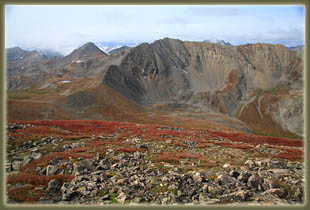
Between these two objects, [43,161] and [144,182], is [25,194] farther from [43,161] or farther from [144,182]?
[144,182]

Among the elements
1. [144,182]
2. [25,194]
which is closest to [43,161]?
[25,194]

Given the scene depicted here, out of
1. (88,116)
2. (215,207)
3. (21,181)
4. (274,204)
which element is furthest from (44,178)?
(88,116)

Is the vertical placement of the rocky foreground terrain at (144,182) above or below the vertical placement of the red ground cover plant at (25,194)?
below

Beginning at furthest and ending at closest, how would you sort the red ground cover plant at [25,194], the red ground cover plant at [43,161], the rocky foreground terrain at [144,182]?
1. the red ground cover plant at [43,161]
2. the rocky foreground terrain at [144,182]
3. the red ground cover plant at [25,194]

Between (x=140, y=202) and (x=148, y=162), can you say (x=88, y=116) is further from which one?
(x=140, y=202)

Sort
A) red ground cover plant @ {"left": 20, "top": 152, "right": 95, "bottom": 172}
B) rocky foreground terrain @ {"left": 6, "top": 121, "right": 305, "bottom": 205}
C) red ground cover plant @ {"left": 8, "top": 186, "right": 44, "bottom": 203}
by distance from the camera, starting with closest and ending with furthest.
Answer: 1. red ground cover plant @ {"left": 8, "top": 186, "right": 44, "bottom": 203}
2. rocky foreground terrain @ {"left": 6, "top": 121, "right": 305, "bottom": 205}
3. red ground cover plant @ {"left": 20, "top": 152, "right": 95, "bottom": 172}

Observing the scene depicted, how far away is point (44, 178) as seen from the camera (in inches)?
512

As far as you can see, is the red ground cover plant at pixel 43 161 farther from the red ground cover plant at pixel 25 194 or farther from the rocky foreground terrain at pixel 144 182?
the red ground cover plant at pixel 25 194

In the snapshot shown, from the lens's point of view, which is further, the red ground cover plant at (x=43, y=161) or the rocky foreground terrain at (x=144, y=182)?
the red ground cover plant at (x=43, y=161)

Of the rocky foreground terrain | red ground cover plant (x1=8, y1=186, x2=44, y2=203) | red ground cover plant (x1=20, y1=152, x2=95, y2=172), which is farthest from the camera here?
red ground cover plant (x1=20, y1=152, x2=95, y2=172)

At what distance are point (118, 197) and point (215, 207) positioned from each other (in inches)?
204

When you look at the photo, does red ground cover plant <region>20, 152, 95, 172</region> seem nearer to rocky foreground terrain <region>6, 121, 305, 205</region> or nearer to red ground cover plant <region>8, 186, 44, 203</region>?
rocky foreground terrain <region>6, 121, 305, 205</region>

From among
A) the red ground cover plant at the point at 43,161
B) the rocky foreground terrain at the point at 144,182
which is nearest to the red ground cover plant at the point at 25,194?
the rocky foreground terrain at the point at 144,182

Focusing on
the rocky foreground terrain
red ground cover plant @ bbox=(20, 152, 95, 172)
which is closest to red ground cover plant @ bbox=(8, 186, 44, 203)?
the rocky foreground terrain
